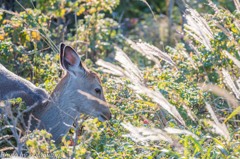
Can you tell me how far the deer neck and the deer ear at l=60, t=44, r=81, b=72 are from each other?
11cm

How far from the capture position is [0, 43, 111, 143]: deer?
7.09m

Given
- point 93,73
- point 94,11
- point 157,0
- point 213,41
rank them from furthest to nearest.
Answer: point 157,0
point 94,11
point 93,73
point 213,41

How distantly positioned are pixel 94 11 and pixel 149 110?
3.02 m

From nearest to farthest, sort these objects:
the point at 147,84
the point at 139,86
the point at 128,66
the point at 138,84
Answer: the point at 139,86, the point at 138,84, the point at 128,66, the point at 147,84

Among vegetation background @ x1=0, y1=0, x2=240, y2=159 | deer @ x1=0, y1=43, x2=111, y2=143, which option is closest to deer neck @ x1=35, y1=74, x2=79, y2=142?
deer @ x1=0, y1=43, x2=111, y2=143

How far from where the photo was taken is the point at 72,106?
725 centimetres

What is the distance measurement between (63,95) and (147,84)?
920mm

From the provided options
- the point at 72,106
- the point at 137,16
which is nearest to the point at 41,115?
the point at 72,106

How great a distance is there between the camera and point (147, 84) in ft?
22.1

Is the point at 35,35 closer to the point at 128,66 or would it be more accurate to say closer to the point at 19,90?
the point at 19,90

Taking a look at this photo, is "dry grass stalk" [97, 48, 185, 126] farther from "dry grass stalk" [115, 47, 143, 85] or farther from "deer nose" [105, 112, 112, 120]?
"deer nose" [105, 112, 112, 120]

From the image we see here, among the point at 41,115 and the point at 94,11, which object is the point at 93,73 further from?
the point at 94,11

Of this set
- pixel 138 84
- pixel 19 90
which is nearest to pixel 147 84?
pixel 19 90

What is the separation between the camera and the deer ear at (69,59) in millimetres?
7121
